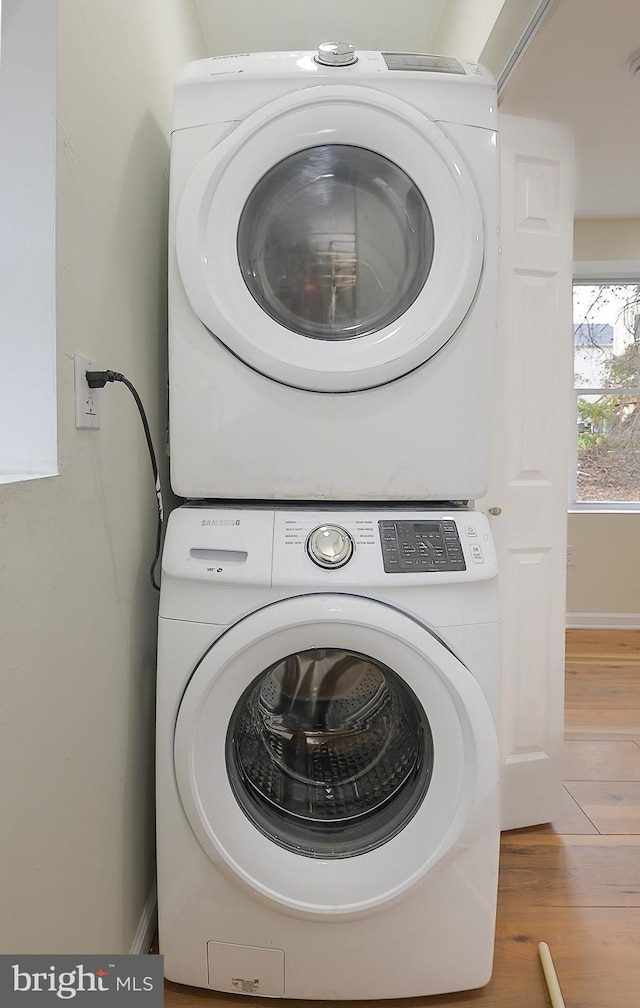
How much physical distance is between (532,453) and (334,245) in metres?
0.80

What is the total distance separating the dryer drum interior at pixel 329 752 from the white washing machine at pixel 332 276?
364mm

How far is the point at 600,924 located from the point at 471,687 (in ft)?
2.47

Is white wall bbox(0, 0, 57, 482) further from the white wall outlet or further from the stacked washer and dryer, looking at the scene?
the stacked washer and dryer

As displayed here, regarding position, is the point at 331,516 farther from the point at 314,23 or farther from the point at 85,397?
the point at 314,23

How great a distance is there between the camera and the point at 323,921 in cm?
116

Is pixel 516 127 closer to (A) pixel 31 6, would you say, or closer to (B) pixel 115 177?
(B) pixel 115 177

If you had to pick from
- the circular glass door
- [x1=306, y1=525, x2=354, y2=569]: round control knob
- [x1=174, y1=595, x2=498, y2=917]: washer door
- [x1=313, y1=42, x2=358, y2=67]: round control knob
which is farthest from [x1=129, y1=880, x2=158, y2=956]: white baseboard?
[x1=313, y1=42, x2=358, y2=67]: round control knob

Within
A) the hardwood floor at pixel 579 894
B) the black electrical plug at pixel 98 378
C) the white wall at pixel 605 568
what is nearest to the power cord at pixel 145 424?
the black electrical plug at pixel 98 378

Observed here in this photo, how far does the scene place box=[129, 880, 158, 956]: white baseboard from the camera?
1286 millimetres

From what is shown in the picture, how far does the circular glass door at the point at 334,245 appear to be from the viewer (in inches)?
49.9
